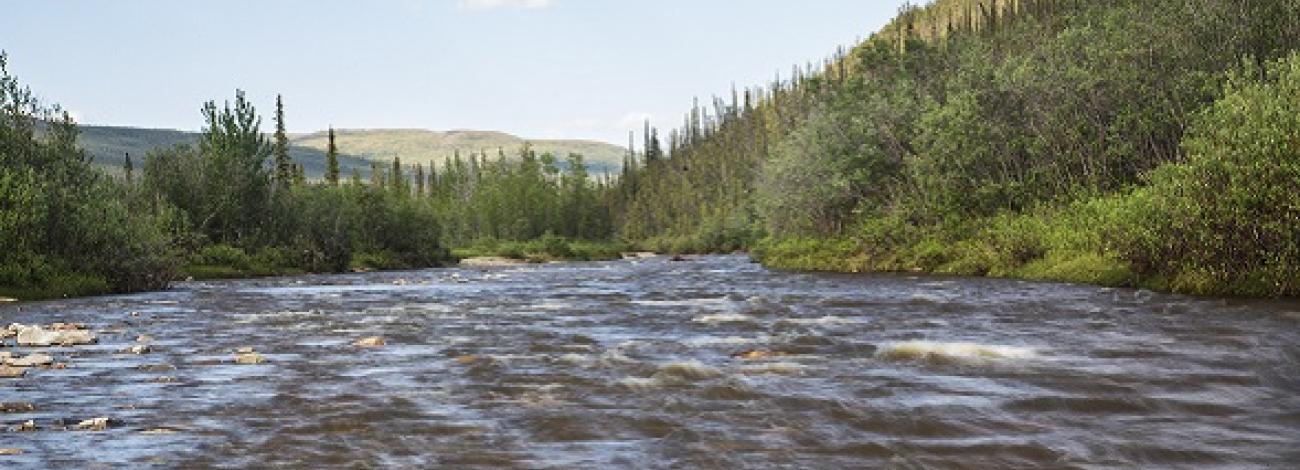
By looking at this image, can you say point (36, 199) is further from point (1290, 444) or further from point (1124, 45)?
Answer: point (1124, 45)

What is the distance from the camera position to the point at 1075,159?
60875mm

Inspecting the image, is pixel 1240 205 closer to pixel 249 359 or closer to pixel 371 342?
pixel 371 342

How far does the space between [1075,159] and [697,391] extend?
161ft

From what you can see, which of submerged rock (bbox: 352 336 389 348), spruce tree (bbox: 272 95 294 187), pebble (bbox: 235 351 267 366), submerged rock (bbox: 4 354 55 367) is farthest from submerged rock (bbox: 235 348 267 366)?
spruce tree (bbox: 272 95 294 187)

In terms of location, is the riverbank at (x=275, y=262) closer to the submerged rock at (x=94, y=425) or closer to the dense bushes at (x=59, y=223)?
the dense bushes at (x=59, y=223)

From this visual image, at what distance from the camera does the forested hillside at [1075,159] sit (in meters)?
34.4

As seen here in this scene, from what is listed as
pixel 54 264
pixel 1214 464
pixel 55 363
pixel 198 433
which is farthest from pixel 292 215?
pixel 1214 464

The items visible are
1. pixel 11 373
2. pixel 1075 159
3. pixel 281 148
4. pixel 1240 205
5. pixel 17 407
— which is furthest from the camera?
pixel 281 148

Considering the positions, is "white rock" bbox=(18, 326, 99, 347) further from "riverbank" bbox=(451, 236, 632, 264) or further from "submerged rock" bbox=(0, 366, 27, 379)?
"riverbank" bbox=(451, 236, 632, 264)

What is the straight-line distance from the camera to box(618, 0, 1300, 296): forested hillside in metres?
34.4

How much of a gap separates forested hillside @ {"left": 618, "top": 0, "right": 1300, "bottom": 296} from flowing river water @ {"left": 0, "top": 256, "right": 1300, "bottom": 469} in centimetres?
360

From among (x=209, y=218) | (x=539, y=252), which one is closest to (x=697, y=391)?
(x=209, y=218)

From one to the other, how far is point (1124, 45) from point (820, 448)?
5521 centimetres

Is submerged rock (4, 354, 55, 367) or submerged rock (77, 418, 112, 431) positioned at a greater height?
submerged rock (77, 418, 112, 431)
